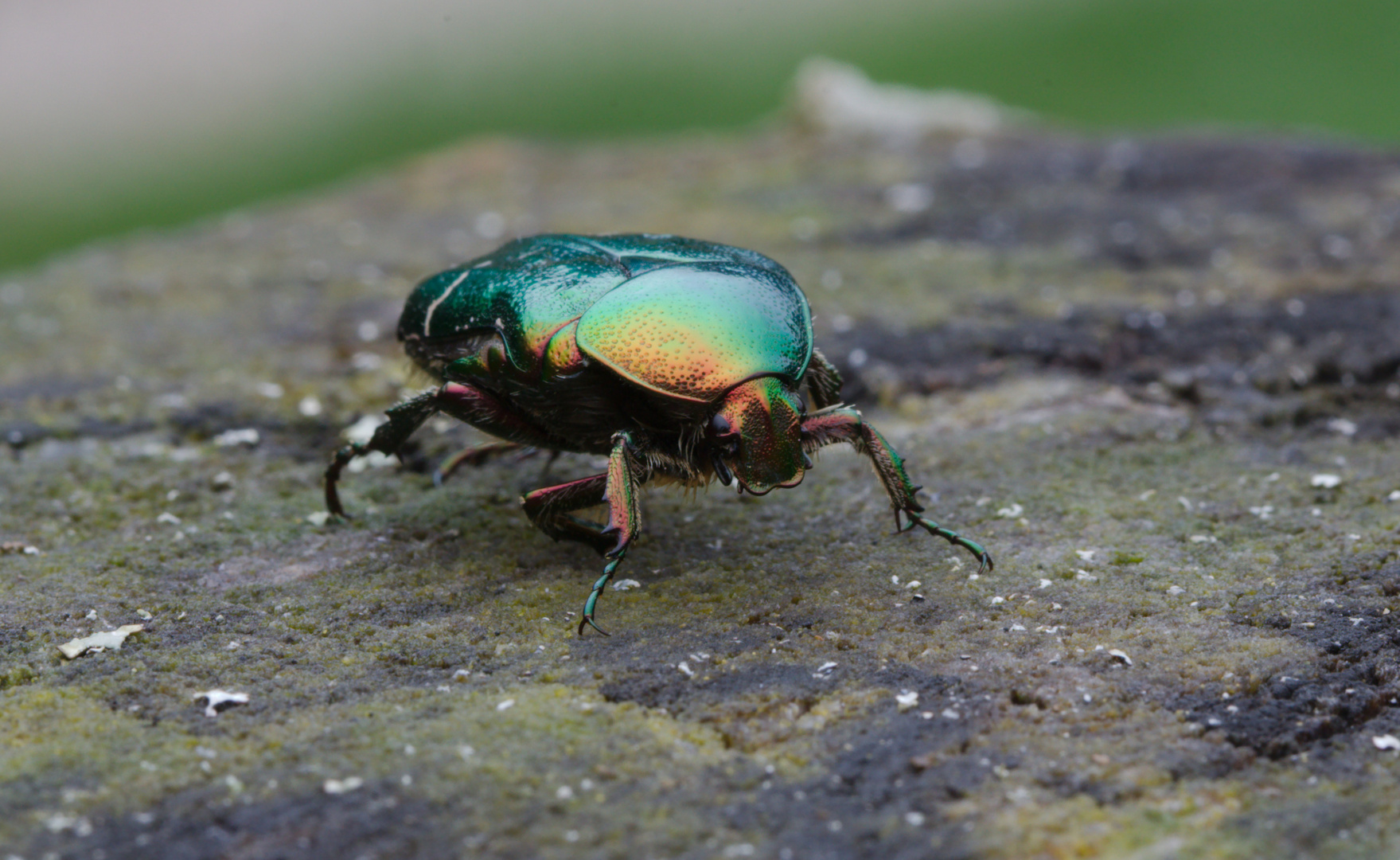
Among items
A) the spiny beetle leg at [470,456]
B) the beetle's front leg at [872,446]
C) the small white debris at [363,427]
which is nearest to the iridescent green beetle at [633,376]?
the beetle's front leg at [872,446]

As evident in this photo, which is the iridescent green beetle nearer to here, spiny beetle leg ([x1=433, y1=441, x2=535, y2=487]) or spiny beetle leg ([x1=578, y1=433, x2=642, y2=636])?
spiny beetle leg ([x1=578, y1=433, x2=642, y2=636])

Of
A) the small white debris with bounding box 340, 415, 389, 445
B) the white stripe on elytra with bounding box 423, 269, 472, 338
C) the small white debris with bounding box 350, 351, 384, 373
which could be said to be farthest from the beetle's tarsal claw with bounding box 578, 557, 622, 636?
the small white debris with bounding box 350, 351, 384, 373

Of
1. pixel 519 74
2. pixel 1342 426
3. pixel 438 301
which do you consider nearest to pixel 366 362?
pixel 438 301

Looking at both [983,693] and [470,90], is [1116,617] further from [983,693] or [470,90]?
[470,90]

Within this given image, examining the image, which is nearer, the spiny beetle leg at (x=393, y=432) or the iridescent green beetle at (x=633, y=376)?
the iridescent green beetle at (x=633, y=376)

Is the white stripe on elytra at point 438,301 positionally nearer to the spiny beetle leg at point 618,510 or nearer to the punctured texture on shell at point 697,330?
the punctured texture on shell at point 697,330

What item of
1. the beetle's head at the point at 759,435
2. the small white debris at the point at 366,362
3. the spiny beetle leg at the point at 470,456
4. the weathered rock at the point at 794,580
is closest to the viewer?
the weathered rock at the point at 794,580

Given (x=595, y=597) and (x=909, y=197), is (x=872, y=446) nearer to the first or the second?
(x=595, y=597)
